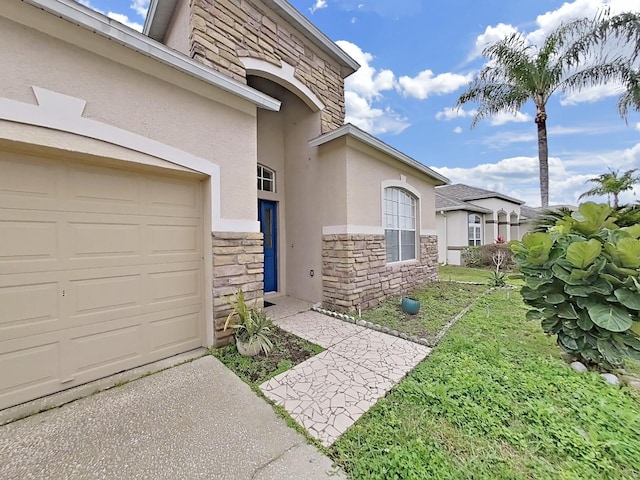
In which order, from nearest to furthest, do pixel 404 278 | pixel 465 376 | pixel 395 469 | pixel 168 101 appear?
pixel 395 469
pixel 465 376
pixel 168 101
pixel 404 278

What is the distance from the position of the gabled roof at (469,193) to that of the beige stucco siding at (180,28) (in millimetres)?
18163

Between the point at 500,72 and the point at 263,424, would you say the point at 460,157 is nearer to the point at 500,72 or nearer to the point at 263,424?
the point at 500,72

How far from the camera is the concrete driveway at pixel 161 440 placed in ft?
6.88

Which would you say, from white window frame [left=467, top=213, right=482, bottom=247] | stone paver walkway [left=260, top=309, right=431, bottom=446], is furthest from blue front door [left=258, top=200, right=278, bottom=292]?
white window frame [left=467, top=213, right=482, bottom=247]

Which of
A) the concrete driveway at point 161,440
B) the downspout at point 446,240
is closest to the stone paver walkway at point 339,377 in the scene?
the concrete driveway at point 161,440

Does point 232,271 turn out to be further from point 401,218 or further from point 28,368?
point 401,218

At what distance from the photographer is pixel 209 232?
407 centimetres

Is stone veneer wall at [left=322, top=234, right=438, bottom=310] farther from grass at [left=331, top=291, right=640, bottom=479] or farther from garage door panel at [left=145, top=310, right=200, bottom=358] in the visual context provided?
garage door panel at [left=145, top=310, right=200, bottom=358]

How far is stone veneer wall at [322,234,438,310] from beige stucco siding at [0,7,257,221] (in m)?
2.43

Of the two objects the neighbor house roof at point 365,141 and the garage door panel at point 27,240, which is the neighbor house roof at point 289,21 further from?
the garage door panel at point 27,240

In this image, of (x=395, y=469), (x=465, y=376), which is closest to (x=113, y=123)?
(x=395, y=469)

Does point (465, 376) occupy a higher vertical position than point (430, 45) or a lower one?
lower

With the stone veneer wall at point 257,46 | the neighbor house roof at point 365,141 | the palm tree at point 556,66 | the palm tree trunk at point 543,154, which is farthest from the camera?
the palm tree trunk at point 543,154

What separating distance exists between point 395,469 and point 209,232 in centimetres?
363
